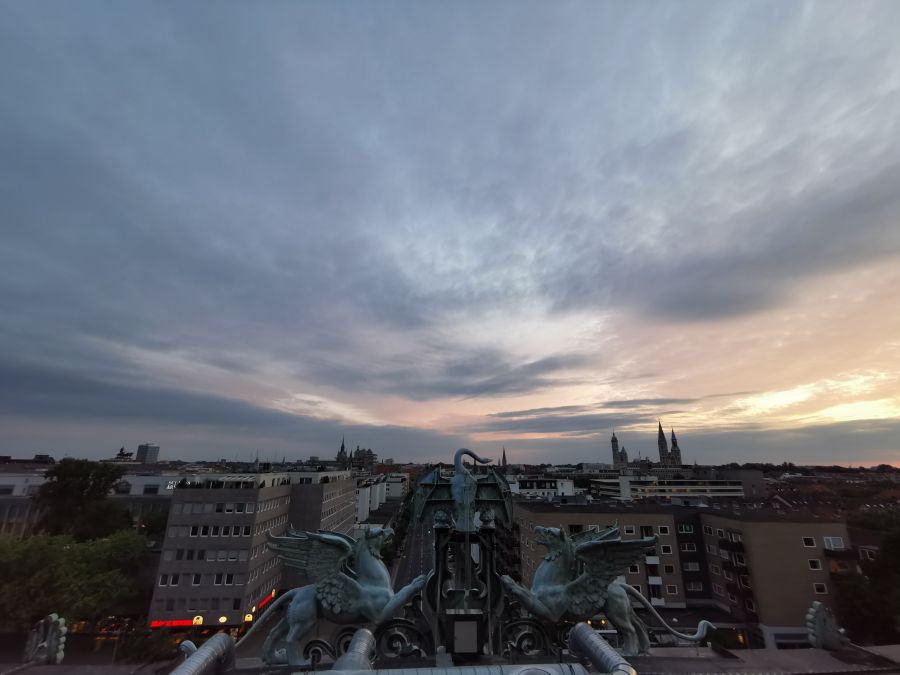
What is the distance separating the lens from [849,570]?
3023 cm

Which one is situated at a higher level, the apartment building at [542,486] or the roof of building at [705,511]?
the roof of building at [705,511]

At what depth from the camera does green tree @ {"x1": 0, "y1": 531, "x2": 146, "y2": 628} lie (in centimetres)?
2453

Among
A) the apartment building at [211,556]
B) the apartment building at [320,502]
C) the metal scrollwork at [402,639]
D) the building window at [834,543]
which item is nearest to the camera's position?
the metal scrollwork at [402,639]

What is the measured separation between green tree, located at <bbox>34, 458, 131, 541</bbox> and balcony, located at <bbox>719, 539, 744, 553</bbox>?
58912 mm

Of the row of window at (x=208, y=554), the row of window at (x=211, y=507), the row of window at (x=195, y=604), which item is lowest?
the row of window at (x=195, y=604)

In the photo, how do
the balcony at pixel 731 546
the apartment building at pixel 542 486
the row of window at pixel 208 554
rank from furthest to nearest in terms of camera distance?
the apartment building at pixel 542 486
the row of window at pixel 208 554
the balcony at pixel 731 546

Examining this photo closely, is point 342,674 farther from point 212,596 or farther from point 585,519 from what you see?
point 212,596

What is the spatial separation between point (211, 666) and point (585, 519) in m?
39.1

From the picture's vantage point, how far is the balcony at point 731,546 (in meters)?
34.4

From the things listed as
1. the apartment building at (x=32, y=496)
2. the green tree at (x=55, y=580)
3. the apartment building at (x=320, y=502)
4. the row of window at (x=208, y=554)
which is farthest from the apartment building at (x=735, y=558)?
the apartment building at (x=32, y=496)

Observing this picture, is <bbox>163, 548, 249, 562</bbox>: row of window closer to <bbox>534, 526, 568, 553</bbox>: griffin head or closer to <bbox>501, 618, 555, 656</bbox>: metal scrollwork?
<bbox>534, 526, 568, 553</bbox>: griffin head

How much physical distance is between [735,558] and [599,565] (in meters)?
37.1

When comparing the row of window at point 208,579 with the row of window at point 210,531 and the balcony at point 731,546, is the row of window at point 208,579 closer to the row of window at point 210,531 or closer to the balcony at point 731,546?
the row of window at point 210,531

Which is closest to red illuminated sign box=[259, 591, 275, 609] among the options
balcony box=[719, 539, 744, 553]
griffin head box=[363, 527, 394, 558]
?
griffin head box=[363, 527, 394, 558]
